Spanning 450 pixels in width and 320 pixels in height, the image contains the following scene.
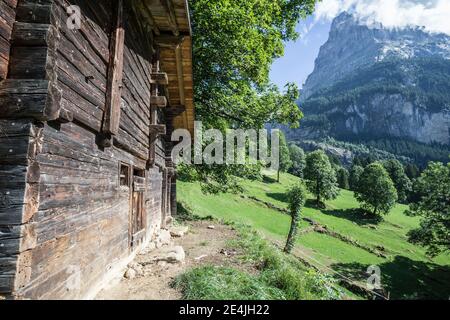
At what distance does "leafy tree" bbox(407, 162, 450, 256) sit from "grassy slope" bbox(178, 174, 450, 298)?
12.6ft

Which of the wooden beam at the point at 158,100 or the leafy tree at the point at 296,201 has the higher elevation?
the wooden beam at the point at 158,100

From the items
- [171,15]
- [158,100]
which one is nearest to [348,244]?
[158,100]

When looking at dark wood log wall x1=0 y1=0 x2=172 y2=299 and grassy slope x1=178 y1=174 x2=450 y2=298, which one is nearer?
dark wood log wall x1=0 y1=0 x2=172 y2=299

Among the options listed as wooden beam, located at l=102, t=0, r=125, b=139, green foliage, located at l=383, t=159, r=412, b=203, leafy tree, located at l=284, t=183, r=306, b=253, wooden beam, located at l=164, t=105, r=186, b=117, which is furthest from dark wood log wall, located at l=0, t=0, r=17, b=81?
green foliage, located at l=383, t=159, r=412, b=203

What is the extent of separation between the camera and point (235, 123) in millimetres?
19375

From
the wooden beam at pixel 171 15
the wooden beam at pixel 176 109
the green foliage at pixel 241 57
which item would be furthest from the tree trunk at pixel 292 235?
the wooden beam at pixel 171 15

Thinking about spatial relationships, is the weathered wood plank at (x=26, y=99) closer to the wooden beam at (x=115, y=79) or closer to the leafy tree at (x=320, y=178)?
the wooden beam at (x=115, y=79)

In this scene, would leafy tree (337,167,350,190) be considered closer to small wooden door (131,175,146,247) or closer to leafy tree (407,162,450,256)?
leafy tree (407,162,450,256)

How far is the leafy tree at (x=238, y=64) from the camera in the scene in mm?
14836

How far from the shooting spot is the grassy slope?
1168 inches

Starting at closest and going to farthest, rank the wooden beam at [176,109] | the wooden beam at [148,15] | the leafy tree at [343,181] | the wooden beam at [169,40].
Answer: the wooden beam at [148,15]
the wooden beam at [169,40]
the wooden beam at [176,109]
the leafy tree at [343,181]

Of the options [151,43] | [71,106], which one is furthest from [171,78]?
[71,106]

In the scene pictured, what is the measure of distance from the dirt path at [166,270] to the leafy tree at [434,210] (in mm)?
26935
